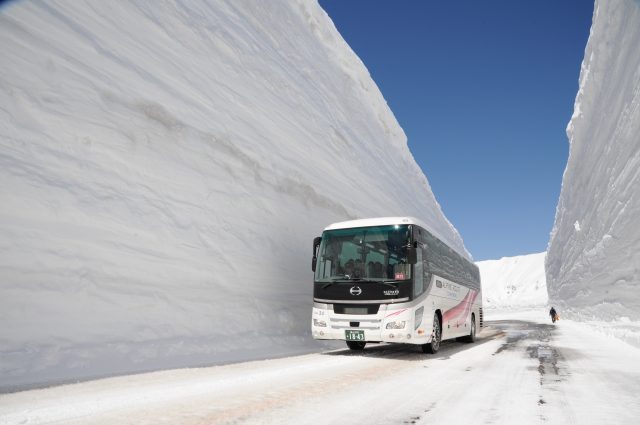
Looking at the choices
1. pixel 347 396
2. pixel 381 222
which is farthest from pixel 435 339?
pixel 347 396

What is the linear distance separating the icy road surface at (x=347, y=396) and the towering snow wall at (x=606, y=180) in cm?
1351

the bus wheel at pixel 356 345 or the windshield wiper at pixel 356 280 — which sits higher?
the windshield wiper at pixel 356 280

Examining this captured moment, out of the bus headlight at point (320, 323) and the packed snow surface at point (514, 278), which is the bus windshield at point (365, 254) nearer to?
the bus headlight at point (320, 323)

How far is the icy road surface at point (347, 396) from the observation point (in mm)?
3918

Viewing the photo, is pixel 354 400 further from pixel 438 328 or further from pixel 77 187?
pixel 438 328

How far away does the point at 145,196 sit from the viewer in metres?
9.22

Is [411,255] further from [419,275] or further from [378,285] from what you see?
[378,285]

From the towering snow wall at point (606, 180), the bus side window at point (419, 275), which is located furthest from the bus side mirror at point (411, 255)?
the towering snow wall at point (606, 180)

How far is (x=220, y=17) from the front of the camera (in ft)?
56.4

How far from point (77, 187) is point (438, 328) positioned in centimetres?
820

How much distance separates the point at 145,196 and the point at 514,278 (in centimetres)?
16277

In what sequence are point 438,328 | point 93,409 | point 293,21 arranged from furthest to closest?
point 293,21 → point 438,328 → point 93,409

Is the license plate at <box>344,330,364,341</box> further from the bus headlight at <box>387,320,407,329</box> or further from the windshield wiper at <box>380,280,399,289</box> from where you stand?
the windshield wiper at <box>380,280,399,289</box>

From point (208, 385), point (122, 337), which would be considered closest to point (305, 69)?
point (122, 337)
